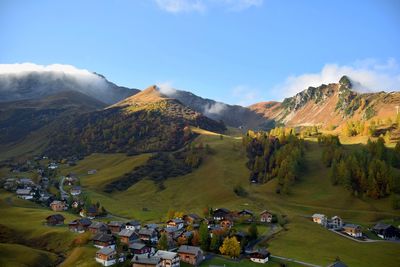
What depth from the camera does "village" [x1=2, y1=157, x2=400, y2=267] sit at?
294 feet

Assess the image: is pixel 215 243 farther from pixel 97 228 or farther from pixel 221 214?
pixel 97 228

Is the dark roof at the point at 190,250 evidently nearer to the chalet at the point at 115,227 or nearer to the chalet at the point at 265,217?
the chalet at the point at 115,227

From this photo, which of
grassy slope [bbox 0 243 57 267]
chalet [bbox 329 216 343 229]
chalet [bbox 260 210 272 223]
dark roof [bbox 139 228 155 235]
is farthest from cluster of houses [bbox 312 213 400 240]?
grassy slope [bbox 0 243 57 267]

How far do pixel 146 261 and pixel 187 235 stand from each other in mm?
21835

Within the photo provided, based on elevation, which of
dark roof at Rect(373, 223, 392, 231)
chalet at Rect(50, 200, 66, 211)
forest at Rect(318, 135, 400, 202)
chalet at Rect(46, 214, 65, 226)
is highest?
forest at Rect(318, 135, 400, 202)

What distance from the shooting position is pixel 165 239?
317ft

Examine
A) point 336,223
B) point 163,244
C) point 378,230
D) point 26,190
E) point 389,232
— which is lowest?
point 26,190

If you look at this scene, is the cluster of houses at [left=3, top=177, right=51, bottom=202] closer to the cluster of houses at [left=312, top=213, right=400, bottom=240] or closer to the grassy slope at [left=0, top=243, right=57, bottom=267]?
the grassy slope at [left=0, top=243, right=57, bottom=267]

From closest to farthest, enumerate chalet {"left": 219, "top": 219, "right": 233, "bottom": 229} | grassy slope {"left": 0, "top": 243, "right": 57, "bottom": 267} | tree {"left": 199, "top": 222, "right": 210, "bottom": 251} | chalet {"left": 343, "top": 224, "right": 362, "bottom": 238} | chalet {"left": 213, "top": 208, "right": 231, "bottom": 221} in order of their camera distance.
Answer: grassy slope {"left": 0, "top": 243, "right": 57, "bottom": 267}
tree {"left": 199, "top": 222, "right": 210, "bottom": 251}
chalet {"left": 343, "top": 224, "right": 362, "bottom": 238}
chalet {"left": 219, "top": 219, "right": 233, "bottom": 229}
chalet {"left": 213, "top": 208, "right": 231, "bottom": 221}

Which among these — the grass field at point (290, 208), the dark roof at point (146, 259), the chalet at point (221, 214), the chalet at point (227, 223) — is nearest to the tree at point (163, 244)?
the dark roof at point (146, 259)

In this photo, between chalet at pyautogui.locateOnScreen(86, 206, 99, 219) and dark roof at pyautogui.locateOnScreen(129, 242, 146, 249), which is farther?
chalet at pyautogui.locateOnScreen(86, 206, 99, 219)

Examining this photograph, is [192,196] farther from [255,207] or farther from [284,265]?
[284,265]

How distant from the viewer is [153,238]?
352 ft

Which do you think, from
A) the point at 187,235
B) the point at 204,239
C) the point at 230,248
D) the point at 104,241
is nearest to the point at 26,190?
the point at 104,241
